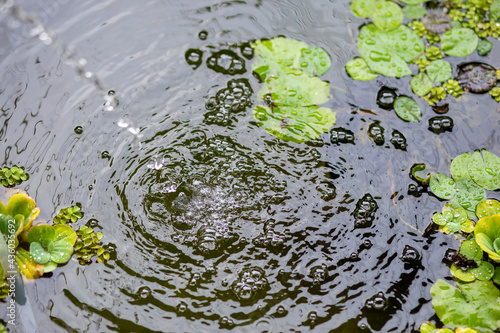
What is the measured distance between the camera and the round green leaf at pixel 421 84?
102 inches

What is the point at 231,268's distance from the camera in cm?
212

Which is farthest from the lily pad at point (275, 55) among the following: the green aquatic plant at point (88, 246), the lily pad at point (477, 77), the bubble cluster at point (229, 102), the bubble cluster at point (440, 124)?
the green aquatic plant at point (88, 246)

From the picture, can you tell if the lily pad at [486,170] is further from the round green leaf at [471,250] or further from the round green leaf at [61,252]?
the round green leaf at [61,252]

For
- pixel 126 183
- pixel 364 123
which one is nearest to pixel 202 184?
pixel 126 183

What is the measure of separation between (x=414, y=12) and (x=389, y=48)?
386 mm

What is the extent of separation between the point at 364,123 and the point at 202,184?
99 centimetres

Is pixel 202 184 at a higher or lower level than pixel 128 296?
higher

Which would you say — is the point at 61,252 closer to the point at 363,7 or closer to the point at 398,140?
the point at 398,140

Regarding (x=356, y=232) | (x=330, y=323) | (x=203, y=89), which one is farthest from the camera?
(x=203, y=89)

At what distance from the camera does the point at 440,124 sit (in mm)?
2502

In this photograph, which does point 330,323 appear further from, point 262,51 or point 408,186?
point 262,51

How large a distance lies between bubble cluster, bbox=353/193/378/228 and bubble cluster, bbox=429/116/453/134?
0.59 m

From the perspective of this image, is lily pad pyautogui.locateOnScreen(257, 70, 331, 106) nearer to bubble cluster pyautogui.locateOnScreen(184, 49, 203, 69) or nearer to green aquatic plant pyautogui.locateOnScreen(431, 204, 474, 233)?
bubble cluster pyautogui.locateOnScreen(184, 49, 203, 69)

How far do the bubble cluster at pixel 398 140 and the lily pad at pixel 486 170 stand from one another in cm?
36
